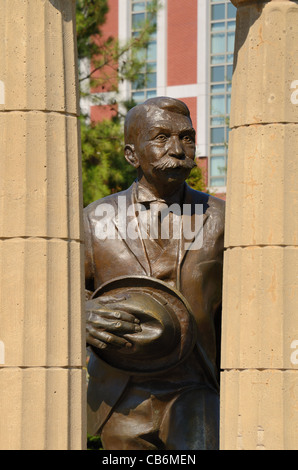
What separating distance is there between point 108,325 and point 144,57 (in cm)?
2054

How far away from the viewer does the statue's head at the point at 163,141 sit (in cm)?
1479

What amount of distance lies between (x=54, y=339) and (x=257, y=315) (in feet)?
6.24

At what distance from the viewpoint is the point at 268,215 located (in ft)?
42.2

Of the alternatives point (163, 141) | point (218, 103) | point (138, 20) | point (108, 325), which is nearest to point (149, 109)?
point (163, 141)

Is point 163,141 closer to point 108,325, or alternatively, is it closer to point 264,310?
point 108,325

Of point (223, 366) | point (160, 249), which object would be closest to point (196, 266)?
point (160, 249)

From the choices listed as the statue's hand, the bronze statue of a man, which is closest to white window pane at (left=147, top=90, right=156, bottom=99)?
the bronze statue of a man

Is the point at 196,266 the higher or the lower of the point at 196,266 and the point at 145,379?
the higher

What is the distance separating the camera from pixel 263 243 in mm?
12836

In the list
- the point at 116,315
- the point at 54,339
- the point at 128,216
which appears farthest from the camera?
the point at 128,216

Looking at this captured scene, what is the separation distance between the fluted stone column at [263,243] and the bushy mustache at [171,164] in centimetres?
160

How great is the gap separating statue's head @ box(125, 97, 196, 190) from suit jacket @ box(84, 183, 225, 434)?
1.71ft

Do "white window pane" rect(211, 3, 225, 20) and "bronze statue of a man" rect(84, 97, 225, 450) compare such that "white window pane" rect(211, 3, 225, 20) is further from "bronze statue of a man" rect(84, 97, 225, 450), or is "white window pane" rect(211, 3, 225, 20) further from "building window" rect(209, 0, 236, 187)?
"bronze statue of a man" rect(84, 97, 225, 450)

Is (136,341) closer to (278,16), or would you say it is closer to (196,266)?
(196,266)
